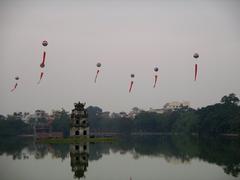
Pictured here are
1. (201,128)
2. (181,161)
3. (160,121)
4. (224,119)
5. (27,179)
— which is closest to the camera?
(27,179)

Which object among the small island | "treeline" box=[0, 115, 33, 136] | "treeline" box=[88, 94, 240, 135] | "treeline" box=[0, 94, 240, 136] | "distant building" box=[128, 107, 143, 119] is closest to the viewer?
the small island

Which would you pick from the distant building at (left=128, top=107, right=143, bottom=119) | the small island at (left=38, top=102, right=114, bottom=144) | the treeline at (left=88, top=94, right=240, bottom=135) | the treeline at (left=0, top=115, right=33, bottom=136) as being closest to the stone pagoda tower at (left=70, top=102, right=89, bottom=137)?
the small island at (left=38, top=102, right=114, bottom=144)

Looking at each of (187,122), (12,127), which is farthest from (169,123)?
(12,127)

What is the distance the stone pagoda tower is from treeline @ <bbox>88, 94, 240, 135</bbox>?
1908cm

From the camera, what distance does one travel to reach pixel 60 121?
62844 mm

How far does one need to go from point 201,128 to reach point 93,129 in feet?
98.6

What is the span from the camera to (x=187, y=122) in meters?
66.5

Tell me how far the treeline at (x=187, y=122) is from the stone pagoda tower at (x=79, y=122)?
19078 millimetres

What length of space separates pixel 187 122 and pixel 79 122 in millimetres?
30608

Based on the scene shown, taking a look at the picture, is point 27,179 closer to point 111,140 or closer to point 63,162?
point 63,162

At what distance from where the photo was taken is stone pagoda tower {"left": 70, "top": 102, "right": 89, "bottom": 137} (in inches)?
1537

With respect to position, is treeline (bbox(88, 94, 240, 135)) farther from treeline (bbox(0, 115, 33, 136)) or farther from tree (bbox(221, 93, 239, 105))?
treeline (bbox(0, 115, 33, 136))

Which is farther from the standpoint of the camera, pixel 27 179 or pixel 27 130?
pixel 27 130

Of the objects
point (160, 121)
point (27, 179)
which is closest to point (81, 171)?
point (27, 179)
